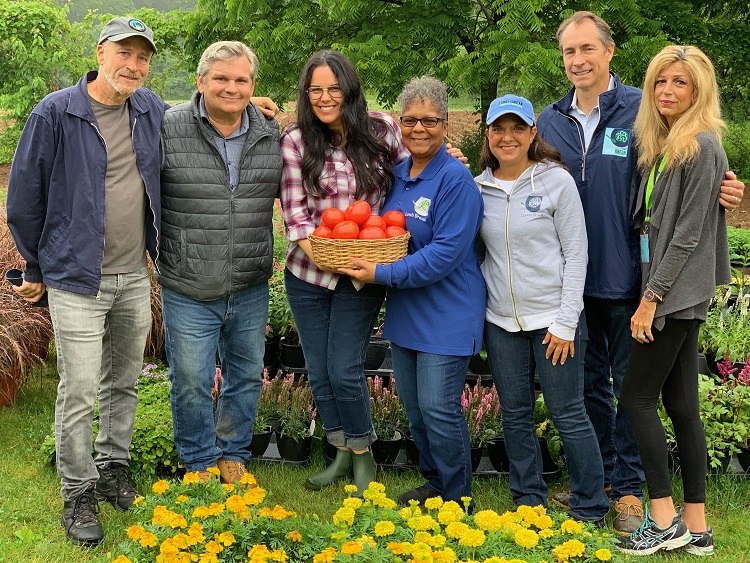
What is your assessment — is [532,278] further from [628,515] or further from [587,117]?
[628,515]

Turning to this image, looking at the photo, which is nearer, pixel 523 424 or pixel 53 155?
pixel 53 155

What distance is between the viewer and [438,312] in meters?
3.60

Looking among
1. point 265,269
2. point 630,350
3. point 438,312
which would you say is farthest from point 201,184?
point 630,350

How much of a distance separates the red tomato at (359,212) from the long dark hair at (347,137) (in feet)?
0.66

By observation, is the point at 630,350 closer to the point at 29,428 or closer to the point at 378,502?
the point at 378,502

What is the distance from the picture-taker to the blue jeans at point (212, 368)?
3760 millimetres

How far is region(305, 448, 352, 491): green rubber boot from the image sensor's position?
168 inches

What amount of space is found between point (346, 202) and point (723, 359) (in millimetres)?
2942

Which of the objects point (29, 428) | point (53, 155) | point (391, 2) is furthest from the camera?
point (391, 2)

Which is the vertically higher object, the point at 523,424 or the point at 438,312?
the point at 438,312

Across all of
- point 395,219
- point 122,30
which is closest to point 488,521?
point 395,219

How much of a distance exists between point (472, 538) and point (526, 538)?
195 millimetres

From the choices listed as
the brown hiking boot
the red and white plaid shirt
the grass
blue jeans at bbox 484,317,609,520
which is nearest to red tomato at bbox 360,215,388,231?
the red and white plaid shirt

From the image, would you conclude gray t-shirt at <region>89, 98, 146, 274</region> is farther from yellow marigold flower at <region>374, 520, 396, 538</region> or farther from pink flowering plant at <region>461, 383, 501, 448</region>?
pink flowering plant at <region>461, 383, 501, 448</region>
